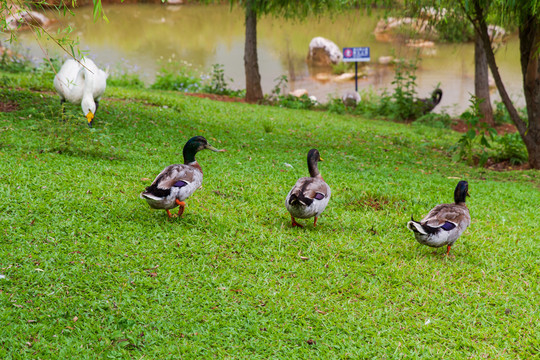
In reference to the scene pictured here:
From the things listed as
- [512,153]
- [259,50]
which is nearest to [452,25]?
[512,153]

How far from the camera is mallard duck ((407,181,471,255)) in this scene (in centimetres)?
429

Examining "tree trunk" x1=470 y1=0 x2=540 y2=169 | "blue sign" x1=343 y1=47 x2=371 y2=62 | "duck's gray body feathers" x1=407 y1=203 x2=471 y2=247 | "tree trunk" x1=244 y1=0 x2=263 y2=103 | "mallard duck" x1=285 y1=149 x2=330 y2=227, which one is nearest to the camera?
"duck's gray body feathers" x1=407 y1=203 x2=471 y2=247

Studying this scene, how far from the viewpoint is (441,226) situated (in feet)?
14.2

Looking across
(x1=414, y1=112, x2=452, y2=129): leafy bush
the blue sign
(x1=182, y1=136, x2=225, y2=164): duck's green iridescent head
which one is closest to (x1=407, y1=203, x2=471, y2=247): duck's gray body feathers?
(x1=182, y1=136, x2=225, y2=164): duck's green iridescent head

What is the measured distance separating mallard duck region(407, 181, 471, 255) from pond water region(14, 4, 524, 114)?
11.2 meters

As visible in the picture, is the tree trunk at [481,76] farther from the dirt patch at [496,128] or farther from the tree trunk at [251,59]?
the tree trunk at [251,59]

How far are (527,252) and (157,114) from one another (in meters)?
6.63

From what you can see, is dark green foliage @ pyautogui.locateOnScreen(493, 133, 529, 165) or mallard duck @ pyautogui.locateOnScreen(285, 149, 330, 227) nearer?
→ mallard duck @ pyautogui.locateOnScreen(285, 149, 330, 227)

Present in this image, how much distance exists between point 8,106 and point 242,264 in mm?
5985

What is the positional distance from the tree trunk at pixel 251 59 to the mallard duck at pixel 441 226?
908 centimetres

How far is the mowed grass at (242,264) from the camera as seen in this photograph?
3377mm

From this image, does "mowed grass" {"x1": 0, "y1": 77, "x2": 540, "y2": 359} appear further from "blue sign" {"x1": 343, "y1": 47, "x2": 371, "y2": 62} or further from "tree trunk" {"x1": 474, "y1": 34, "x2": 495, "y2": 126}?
"blue sign" {"x1": 343, "y1": 47, "x2": 371, "y2": 62}

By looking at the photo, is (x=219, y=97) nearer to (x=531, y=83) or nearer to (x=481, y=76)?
(x=481, y=76)

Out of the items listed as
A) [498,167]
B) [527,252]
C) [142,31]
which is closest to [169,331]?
[527,252]
